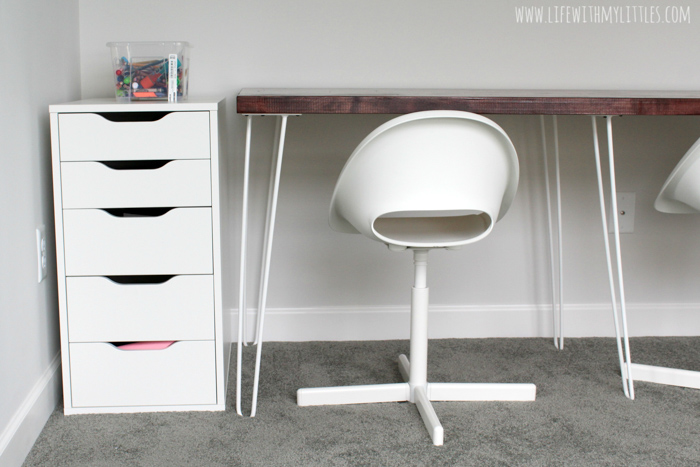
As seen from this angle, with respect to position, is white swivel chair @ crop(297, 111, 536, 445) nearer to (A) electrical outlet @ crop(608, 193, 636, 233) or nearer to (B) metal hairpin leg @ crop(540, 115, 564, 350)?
(B) metal hairpin leg @ crop(540, 115, 564, 350)

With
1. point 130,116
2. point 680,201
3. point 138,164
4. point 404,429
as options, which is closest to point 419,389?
point 404,429

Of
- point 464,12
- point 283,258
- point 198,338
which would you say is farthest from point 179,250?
point 464,12

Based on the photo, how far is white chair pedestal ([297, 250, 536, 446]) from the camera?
1488 millimetres

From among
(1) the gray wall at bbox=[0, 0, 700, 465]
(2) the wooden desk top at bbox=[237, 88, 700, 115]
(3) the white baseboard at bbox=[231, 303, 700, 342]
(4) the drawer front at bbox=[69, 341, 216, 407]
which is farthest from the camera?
(3) the white baseboard at bbox=[231, 303, 700, 342]

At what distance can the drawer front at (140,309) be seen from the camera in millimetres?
1434

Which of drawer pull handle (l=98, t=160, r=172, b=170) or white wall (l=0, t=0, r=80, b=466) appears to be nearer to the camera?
white wall (l=0, t=0, r=80, b=466)

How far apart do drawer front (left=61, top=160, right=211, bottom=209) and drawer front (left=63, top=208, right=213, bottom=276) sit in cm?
2

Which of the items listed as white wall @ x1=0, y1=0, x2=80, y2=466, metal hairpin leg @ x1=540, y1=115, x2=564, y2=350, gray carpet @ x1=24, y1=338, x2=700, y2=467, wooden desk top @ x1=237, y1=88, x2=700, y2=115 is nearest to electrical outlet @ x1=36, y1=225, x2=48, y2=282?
white wall @ x1=0, y1=0, x2=80, y2=466

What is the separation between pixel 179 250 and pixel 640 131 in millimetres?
1384

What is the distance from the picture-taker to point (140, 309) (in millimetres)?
1448

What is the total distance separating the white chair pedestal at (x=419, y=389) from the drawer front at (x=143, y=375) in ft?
0.75

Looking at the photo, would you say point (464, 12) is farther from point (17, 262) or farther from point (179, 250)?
point (17, 262)

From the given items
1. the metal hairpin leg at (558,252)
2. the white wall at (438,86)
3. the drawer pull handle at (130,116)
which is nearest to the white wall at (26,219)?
the drawer pull handle at (130,116)

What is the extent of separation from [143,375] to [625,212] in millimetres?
1448
